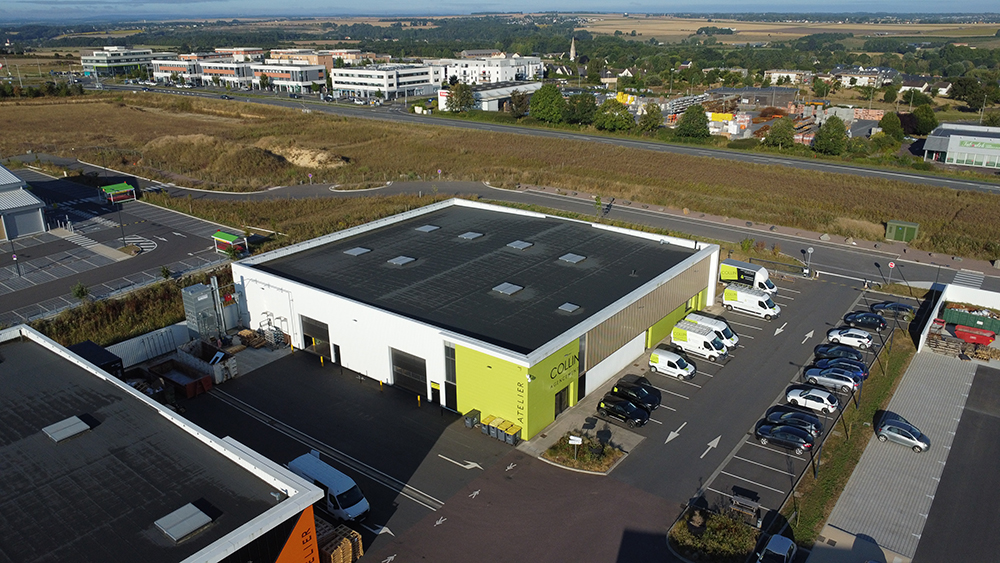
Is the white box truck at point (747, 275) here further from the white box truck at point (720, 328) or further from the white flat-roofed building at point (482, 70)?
→ the white flat-roofed building at point (482, 70)

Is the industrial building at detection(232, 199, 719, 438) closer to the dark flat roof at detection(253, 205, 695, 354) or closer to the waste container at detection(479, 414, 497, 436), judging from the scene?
the dark flat roof at detection(253, 205, 695, 354)

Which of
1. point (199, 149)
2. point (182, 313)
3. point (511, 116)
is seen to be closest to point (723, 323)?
point (182, 313)

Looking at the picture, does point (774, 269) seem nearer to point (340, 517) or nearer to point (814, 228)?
point (814, 228)

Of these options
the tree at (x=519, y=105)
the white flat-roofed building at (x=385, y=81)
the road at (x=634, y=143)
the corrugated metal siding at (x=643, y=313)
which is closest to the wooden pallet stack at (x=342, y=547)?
the corrugated metal siding at (x=643, y=313)

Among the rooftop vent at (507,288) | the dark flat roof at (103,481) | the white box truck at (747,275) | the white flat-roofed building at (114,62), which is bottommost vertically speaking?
the white box truck at (747,275)

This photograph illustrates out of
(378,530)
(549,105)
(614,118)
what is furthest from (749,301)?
(549,105)

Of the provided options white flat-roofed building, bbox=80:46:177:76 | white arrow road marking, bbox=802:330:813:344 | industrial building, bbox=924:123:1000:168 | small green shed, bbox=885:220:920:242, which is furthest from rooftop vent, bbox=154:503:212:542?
white flat-roofed building, bbox=80:46:177:76
